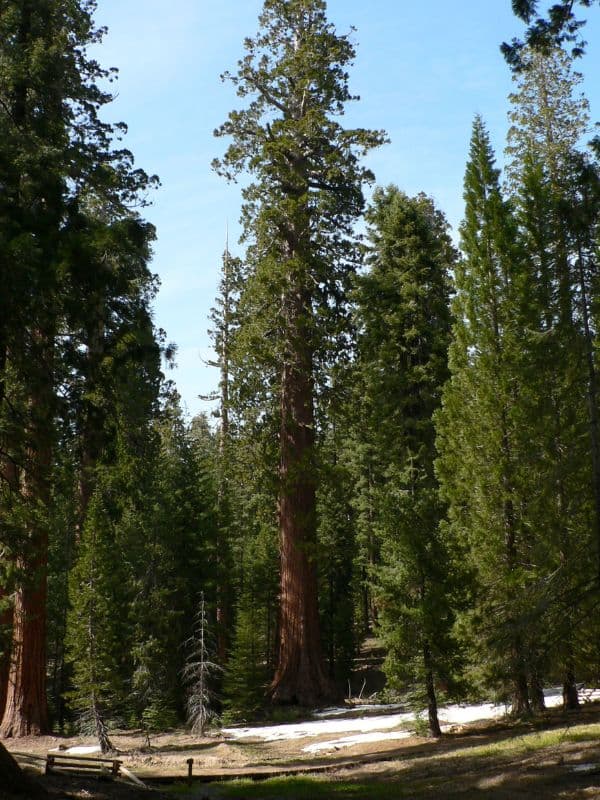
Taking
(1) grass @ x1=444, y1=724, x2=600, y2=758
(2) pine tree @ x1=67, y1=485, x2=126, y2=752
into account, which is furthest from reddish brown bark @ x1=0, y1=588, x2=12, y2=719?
(1) grass @ x1=444, y1=724, x2=600, y2=758

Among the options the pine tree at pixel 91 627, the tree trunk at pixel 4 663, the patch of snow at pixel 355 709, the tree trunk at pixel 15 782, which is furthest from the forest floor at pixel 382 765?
the tree trunk at pixel 4 663

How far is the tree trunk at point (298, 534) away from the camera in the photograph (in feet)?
64.7

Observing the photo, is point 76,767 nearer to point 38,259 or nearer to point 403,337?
point 38,259

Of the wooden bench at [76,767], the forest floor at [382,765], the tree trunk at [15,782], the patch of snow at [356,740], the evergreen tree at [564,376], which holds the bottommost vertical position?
the patch of snow at [356,740]

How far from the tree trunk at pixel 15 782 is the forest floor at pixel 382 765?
275 millimetres

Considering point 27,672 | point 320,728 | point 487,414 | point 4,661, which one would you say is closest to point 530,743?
point 320,728

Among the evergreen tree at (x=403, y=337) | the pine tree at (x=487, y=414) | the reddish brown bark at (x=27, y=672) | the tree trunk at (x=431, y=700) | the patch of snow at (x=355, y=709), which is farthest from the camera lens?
the evergreen tree at (x=403, y=337)

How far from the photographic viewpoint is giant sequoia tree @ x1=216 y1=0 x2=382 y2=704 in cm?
2031

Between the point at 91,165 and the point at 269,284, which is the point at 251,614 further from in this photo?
the point at 91,165

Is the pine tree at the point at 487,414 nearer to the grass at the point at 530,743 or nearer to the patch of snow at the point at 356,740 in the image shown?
the grass at the point at 530,743

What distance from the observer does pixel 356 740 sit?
51.8 feet

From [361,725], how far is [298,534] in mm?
4987

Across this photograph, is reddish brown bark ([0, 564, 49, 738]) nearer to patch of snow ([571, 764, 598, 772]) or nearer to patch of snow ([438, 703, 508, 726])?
patch of snow ([438, 703, 508, 726])

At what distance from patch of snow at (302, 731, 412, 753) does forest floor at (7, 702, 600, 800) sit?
0.41 feet
